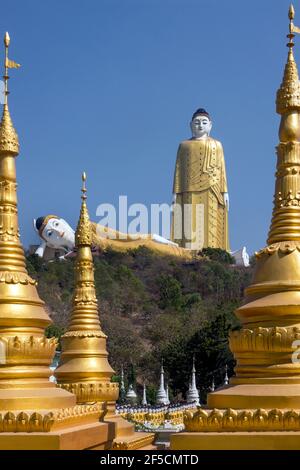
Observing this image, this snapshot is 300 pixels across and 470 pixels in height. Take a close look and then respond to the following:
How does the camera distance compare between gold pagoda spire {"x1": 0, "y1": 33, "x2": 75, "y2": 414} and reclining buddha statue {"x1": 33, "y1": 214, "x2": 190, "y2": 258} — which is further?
reclining buddha statue {"x1": 33, "y1": 214, "x2": 190, "y2": 258}

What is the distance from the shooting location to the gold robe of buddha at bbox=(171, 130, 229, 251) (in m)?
71.2

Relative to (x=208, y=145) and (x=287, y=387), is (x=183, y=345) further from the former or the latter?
(x=287, y=387)

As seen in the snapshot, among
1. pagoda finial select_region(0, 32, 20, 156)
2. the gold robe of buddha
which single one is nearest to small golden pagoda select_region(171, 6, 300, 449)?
pagoda finial select_region(0, 32, 20, 156)

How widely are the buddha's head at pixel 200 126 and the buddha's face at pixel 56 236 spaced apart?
50.3ft

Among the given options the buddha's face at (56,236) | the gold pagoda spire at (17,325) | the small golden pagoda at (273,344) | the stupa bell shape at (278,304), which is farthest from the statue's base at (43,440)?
the buddha's face at (56,236)

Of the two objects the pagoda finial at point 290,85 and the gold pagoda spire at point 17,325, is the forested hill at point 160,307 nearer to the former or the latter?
the gold pagoda spire at point 17,325

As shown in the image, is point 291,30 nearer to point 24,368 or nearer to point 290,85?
point 290,85

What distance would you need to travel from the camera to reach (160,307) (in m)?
64.1

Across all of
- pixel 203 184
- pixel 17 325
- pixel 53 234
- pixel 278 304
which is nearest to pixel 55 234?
pixel 53 234

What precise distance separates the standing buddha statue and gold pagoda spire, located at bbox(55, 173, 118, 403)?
56294mm

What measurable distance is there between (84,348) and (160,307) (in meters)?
50.2

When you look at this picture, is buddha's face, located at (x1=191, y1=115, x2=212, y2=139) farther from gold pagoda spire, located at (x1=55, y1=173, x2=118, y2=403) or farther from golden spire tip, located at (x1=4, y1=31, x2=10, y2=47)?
golden spire tip, located at (x1=4, y1=31, x2=10, y2=47)

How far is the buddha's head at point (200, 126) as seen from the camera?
72188mm

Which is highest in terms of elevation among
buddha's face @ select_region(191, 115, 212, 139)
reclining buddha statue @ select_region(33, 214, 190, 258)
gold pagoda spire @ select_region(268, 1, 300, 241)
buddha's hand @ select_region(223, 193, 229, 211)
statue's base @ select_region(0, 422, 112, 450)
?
buddha's face @ select_region(191, 115, 212, 139)
